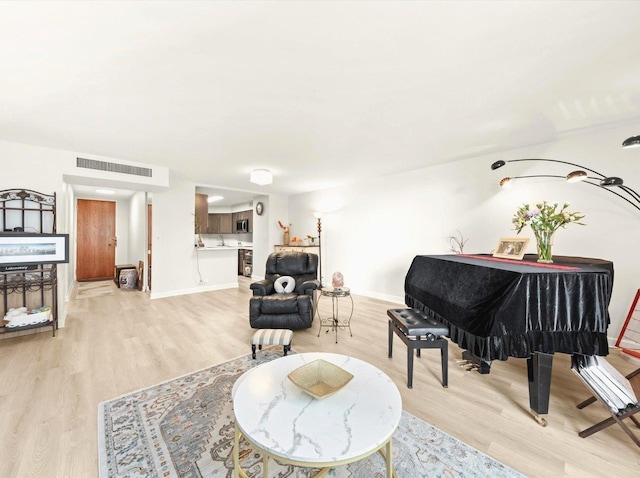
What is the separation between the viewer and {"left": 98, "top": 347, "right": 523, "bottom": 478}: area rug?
131 centimetres

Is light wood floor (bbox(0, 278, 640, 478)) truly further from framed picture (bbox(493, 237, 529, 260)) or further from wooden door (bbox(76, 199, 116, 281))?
wooden door (bbox(76, 199, 116, 281))

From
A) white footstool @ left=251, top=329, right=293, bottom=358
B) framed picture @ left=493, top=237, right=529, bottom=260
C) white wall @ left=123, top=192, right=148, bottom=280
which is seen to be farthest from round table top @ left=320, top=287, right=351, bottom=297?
white wall @ left=123, top=192, right=148, bottom=280

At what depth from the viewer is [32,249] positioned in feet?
9.76

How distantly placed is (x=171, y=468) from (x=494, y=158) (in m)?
4.62

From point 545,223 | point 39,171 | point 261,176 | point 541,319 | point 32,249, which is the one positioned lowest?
point 541,319

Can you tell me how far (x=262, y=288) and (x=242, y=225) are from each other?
197 inches

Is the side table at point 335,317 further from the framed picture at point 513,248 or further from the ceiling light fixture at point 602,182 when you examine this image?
the ceiling light fixture at point 602,182

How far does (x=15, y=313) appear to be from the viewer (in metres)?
2.95

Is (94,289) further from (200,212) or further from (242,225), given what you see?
(242,225)

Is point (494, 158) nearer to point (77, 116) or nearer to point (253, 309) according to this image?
point (253, 309)

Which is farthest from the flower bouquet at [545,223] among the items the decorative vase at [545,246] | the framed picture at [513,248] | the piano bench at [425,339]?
the piano bench at [425,339]

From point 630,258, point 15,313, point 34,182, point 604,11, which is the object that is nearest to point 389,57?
point 604,11

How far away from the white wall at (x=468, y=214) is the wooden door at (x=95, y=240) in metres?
5.34

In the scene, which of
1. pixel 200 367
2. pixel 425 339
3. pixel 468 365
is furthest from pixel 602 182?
pixel 200 367
